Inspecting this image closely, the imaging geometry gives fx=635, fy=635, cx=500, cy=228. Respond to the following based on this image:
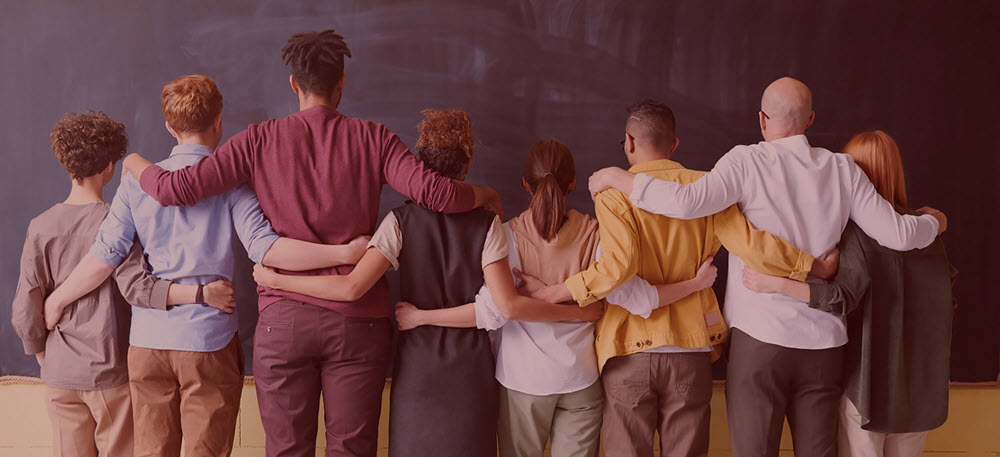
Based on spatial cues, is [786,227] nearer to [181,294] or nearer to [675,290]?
[675,290]

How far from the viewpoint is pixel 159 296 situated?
1.89 m

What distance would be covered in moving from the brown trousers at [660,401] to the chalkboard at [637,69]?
2.96 feet

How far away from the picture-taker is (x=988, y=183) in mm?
2434

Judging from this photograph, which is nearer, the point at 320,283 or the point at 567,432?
the point at 320,283

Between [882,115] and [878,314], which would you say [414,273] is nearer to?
[878,314]

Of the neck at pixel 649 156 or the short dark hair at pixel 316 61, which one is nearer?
the short dark hair at pixel 316 61

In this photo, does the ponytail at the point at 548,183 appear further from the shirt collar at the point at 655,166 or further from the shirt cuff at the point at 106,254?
the shirt cuff at the point at 106,254

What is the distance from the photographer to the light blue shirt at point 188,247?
1883mm

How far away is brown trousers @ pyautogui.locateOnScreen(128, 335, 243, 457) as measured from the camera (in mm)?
1896

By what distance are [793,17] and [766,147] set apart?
3.04 feet

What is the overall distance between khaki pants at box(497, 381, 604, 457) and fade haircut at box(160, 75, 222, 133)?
1225mm

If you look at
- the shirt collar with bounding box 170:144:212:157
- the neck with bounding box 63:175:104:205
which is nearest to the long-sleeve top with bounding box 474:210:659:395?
the shirt collar with bounding box 170:144:212:157

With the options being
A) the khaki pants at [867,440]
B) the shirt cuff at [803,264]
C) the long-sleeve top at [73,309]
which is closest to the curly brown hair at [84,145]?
the long-sleeve top at [73,309]

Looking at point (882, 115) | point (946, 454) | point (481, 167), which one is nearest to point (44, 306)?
point (481, 167)
